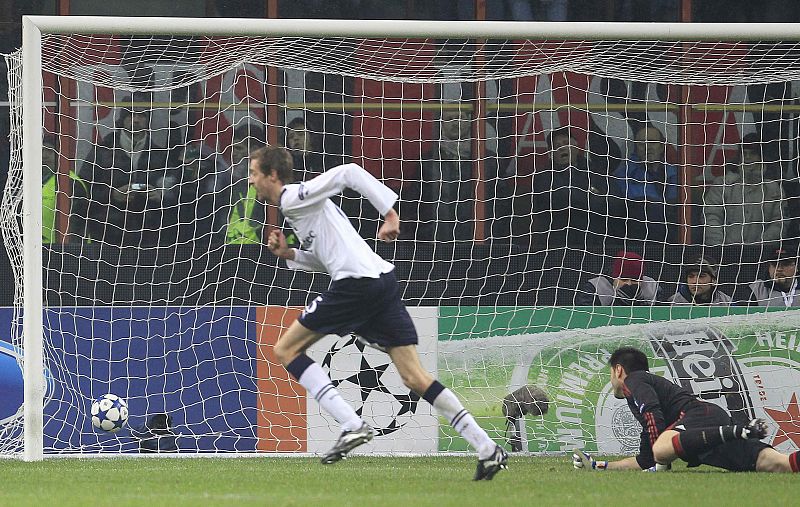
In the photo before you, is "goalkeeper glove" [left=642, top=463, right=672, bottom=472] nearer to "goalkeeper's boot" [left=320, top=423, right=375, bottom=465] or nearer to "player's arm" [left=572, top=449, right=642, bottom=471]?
"player's arm" [left=572, top=449, right=642, bottom=471]

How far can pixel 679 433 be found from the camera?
7613 mm

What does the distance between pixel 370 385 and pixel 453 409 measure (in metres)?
3.14

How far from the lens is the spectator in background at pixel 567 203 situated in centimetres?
1107

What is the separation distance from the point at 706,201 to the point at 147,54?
15.5 feet

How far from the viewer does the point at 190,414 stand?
1004cm

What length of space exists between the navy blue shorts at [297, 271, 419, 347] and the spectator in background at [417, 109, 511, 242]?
4.11 m

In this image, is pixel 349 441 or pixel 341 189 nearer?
pixel 349 441

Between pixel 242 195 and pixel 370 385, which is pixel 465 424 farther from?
pixel 242 195

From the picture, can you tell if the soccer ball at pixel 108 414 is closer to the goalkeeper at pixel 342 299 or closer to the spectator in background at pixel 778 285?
the goalkeeper at pixel 342 299

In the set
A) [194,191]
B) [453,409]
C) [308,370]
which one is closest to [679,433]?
[453,409]

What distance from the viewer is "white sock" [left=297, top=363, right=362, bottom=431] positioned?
6857 millimetres

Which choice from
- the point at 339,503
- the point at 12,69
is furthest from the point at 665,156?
the point at 339,503

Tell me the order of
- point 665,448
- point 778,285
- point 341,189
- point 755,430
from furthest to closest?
point 778,285, point 665,448, point 755,430, point 341,189

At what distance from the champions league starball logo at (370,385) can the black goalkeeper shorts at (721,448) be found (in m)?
2.60
